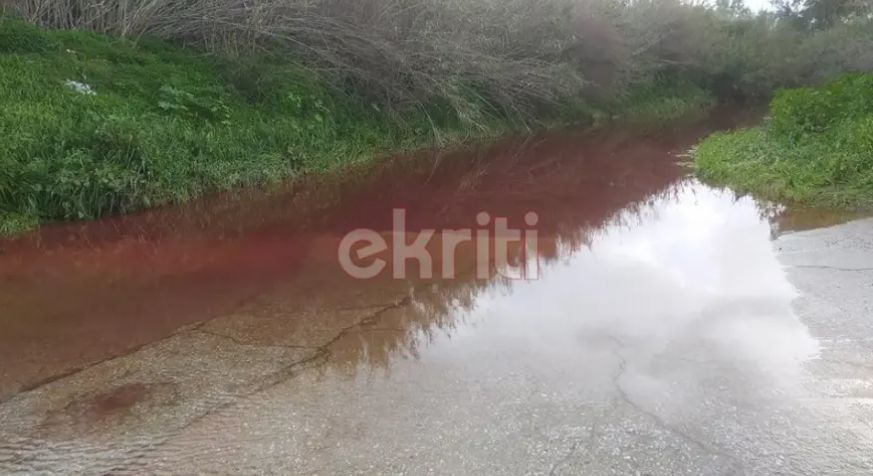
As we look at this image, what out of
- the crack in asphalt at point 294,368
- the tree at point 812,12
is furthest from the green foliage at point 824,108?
the tree at point 812,12

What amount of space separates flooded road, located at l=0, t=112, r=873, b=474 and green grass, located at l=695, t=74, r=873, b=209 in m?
1.13

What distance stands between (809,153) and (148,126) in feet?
36.8

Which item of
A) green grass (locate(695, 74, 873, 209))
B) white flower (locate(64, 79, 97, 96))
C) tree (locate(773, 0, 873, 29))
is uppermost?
tree (locate(773, 0, 873, 29))

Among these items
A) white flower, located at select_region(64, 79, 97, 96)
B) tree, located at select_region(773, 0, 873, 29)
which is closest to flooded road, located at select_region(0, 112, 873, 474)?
white flower, located at select_region(64, 79, 97, 96)

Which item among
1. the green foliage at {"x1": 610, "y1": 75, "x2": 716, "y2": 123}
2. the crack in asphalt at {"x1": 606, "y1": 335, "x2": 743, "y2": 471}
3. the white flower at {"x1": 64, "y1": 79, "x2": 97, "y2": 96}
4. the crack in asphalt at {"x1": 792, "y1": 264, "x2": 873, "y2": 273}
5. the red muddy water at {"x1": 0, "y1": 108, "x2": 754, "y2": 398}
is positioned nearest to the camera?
the crack in asphalt at {"x1": 606, "y1": 335, "x2": 743, "y2": 471}

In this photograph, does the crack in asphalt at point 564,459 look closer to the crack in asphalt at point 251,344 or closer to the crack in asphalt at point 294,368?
the crack in asphalt at point 294,368

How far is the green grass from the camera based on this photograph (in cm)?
1075

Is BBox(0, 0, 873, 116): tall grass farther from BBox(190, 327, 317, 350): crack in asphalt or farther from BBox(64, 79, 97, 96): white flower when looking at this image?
BBox(190, 327, 317, 350): crack in asphalt

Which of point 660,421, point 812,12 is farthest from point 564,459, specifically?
point 812,12

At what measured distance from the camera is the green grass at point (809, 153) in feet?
35.3

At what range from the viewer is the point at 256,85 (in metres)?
15.5

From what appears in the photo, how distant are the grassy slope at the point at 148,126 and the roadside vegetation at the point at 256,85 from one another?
0.03 m

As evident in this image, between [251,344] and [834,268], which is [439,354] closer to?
[251,344]

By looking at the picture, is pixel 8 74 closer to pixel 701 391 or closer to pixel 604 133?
pixel 701 391
